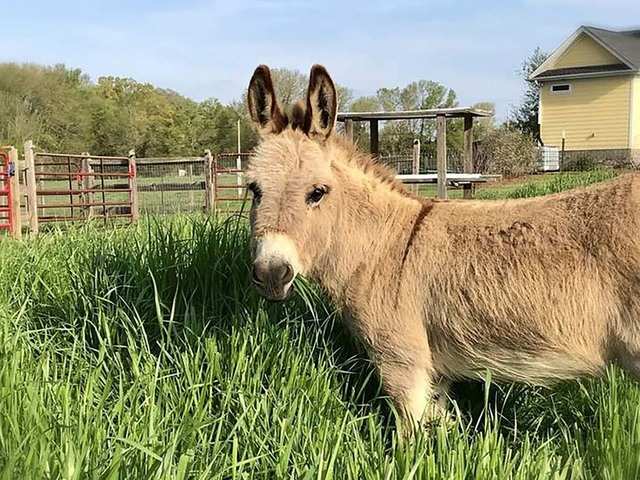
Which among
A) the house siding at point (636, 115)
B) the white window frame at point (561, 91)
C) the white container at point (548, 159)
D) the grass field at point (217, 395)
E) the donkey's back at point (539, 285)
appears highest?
the white window frame at point (561, 91)

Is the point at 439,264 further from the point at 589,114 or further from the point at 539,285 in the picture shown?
the point at 589,114

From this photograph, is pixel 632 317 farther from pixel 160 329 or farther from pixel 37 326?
pixel 37 326

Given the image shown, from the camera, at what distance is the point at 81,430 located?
2.19 metres

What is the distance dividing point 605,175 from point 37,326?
13126mm

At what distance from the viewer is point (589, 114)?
33.9m

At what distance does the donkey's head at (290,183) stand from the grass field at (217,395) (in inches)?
21.9

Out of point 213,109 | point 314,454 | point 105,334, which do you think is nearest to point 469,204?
point 314,454

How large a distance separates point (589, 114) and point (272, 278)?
35.2 meters

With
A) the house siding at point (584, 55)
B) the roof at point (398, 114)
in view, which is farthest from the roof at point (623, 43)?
the roof at point (398, 114)

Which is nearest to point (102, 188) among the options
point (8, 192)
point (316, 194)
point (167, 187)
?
point (167, 187)

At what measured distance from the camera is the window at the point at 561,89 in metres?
34.7

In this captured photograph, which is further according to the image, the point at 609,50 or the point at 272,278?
the point at 609,50

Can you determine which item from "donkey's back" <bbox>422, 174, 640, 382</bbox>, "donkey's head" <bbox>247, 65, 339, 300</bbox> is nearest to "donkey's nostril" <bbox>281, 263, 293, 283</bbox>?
"donkey's head" <bbox>247, 65, 339, 300</bbox>

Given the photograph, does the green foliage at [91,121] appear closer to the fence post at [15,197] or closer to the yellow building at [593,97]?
the yellow building at [593,97]
